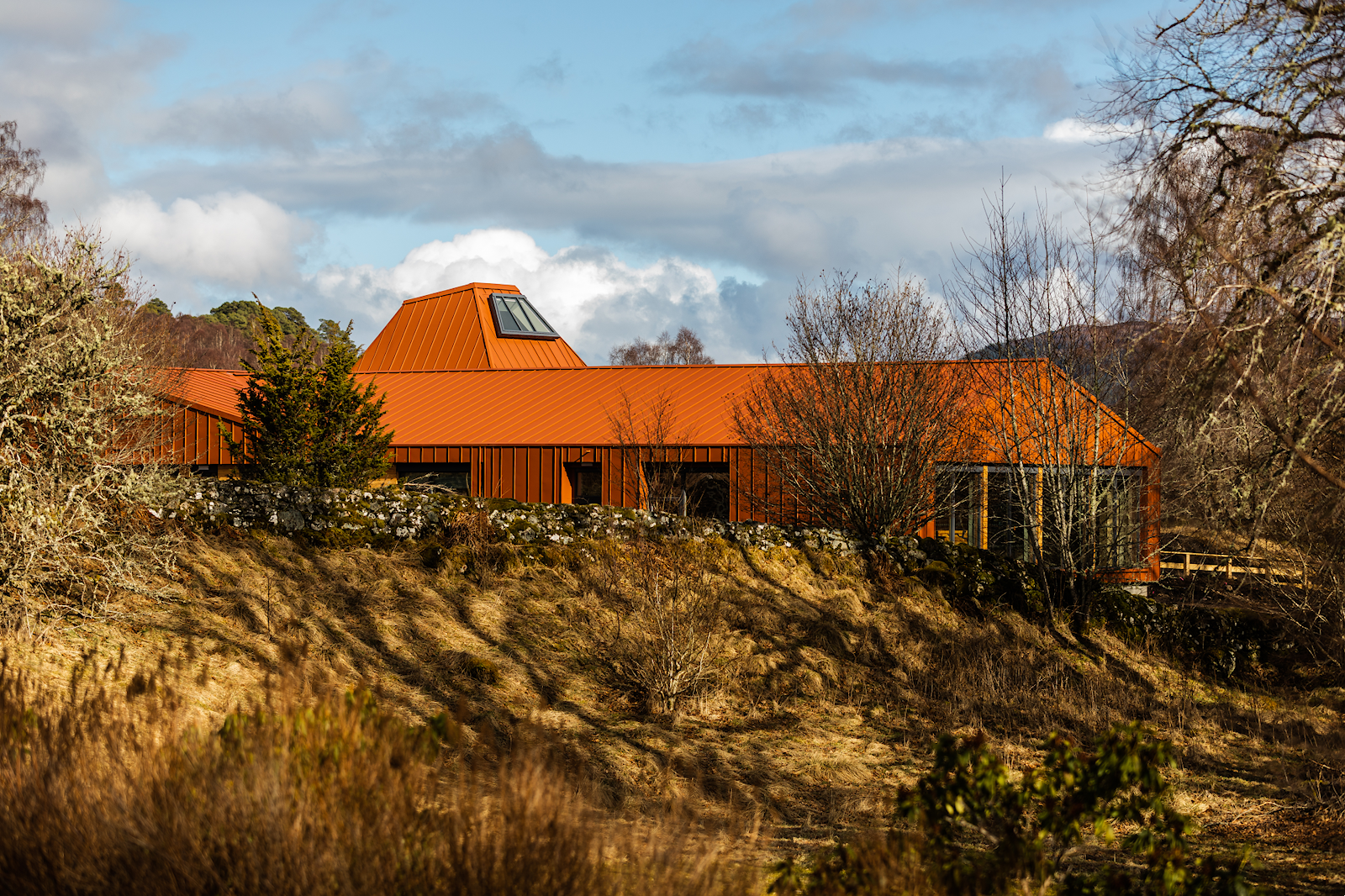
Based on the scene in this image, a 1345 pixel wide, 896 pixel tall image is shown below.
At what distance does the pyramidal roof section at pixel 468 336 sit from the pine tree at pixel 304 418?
412 inches

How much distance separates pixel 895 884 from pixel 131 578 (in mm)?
7740

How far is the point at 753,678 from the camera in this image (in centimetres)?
1041

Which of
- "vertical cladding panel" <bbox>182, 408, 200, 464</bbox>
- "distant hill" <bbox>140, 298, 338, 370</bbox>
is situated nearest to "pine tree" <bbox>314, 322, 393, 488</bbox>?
"vertical cladding panel" <bbox>182, 408, 200, 464</bbox>

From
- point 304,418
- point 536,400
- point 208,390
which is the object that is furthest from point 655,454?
point 208,390

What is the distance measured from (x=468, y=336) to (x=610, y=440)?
8158 millimetres

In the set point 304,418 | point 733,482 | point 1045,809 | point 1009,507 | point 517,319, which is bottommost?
point 1045,809

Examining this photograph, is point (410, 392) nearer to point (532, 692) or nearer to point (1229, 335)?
point (532, 692)

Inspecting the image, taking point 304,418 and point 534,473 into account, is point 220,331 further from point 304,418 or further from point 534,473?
point 304,418

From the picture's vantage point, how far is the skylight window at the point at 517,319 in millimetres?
27312

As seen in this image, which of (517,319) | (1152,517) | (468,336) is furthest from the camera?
(517,319)

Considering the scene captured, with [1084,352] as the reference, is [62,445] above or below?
below

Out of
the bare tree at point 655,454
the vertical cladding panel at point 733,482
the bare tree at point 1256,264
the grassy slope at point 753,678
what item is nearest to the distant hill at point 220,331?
the bare tree at point 655,454

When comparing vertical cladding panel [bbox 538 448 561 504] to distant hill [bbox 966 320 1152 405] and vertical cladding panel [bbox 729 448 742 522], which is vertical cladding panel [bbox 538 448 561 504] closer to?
vertical cladding panel [bbox 729 448 742 522]

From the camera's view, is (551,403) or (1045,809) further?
(551,403)
